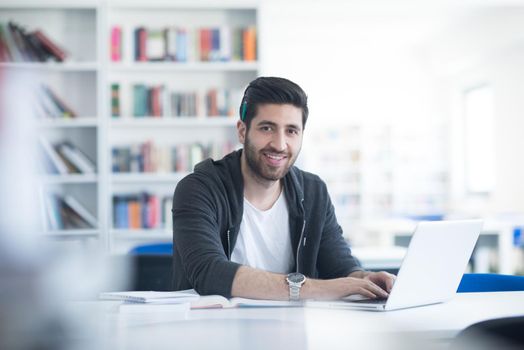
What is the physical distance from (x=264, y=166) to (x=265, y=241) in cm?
23

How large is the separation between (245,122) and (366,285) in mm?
769

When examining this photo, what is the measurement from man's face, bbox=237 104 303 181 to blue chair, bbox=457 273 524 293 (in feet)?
2.03

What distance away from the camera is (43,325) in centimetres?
34

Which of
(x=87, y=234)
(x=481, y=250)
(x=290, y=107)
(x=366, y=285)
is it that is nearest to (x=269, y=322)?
(x=366, y=285)

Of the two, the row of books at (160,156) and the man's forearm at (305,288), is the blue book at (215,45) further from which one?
the man's forearm at (305,288)

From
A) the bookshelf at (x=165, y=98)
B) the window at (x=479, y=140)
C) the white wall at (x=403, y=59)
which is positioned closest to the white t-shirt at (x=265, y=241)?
the bookshelf at (x=165, y=98)

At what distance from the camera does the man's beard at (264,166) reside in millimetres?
2057

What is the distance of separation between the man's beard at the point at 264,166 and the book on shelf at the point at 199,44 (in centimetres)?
275

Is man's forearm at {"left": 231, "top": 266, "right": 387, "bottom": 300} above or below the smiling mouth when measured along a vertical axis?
below

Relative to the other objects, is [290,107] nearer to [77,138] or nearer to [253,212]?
[253,212]

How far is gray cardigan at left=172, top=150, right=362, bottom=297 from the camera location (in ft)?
5.74

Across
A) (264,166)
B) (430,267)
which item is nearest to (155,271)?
(264,166)

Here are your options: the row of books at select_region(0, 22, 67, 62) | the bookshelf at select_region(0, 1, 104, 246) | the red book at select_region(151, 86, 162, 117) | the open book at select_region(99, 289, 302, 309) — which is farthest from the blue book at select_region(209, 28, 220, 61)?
the open book at select_region(99, 289, 302, 309)

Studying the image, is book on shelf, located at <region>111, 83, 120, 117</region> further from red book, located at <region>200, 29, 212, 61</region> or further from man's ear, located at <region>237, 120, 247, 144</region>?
man's ear, located at <region>237, 120, 247, 144</region>
